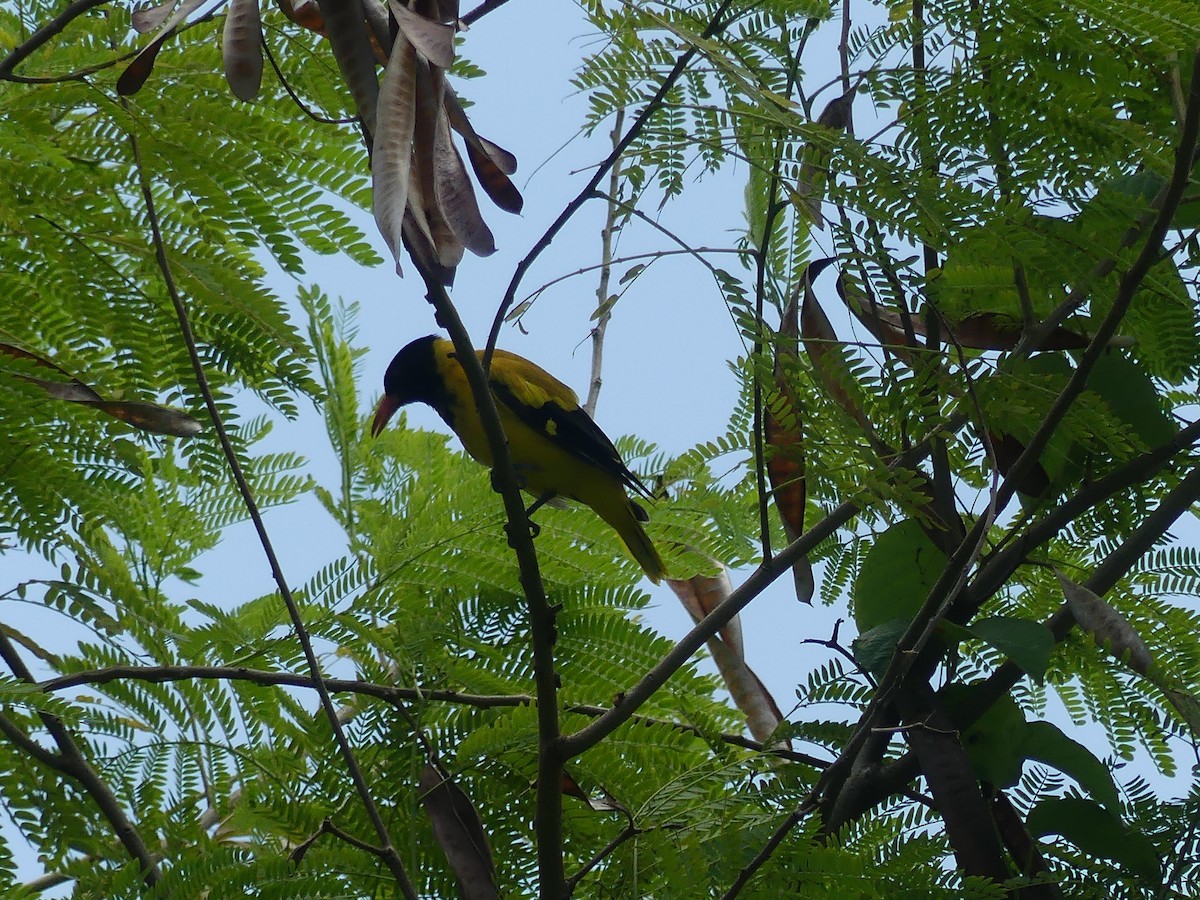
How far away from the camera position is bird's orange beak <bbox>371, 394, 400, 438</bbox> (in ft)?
13.1

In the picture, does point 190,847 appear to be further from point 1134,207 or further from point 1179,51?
point 1179,51

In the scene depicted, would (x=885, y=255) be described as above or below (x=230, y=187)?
below

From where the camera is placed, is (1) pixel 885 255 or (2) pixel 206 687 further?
(2) pixel 206 687

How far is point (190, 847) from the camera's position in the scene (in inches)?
102

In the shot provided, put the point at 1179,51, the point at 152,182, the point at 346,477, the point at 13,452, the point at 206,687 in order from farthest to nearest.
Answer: the point at 346,477, the point at 206,687, the point at 152,182, the point at 13,452, the point at 1179,51

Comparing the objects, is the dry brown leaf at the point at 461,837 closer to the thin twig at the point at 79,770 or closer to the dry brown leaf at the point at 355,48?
the thin twig at the point at 79,770

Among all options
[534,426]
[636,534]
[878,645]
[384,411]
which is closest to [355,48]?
[878,645]

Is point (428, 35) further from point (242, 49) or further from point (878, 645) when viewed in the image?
point (878, 645)

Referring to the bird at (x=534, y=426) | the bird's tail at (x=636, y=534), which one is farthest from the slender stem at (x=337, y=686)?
the bird at (x=534, y=426)

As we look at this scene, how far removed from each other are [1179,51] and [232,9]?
4.51 feet

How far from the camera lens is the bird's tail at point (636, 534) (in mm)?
3406

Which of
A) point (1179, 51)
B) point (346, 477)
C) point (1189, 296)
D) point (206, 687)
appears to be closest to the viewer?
point (1179, 51)

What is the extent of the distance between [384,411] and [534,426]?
522mm

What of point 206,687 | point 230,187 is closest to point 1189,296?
point 230,187
